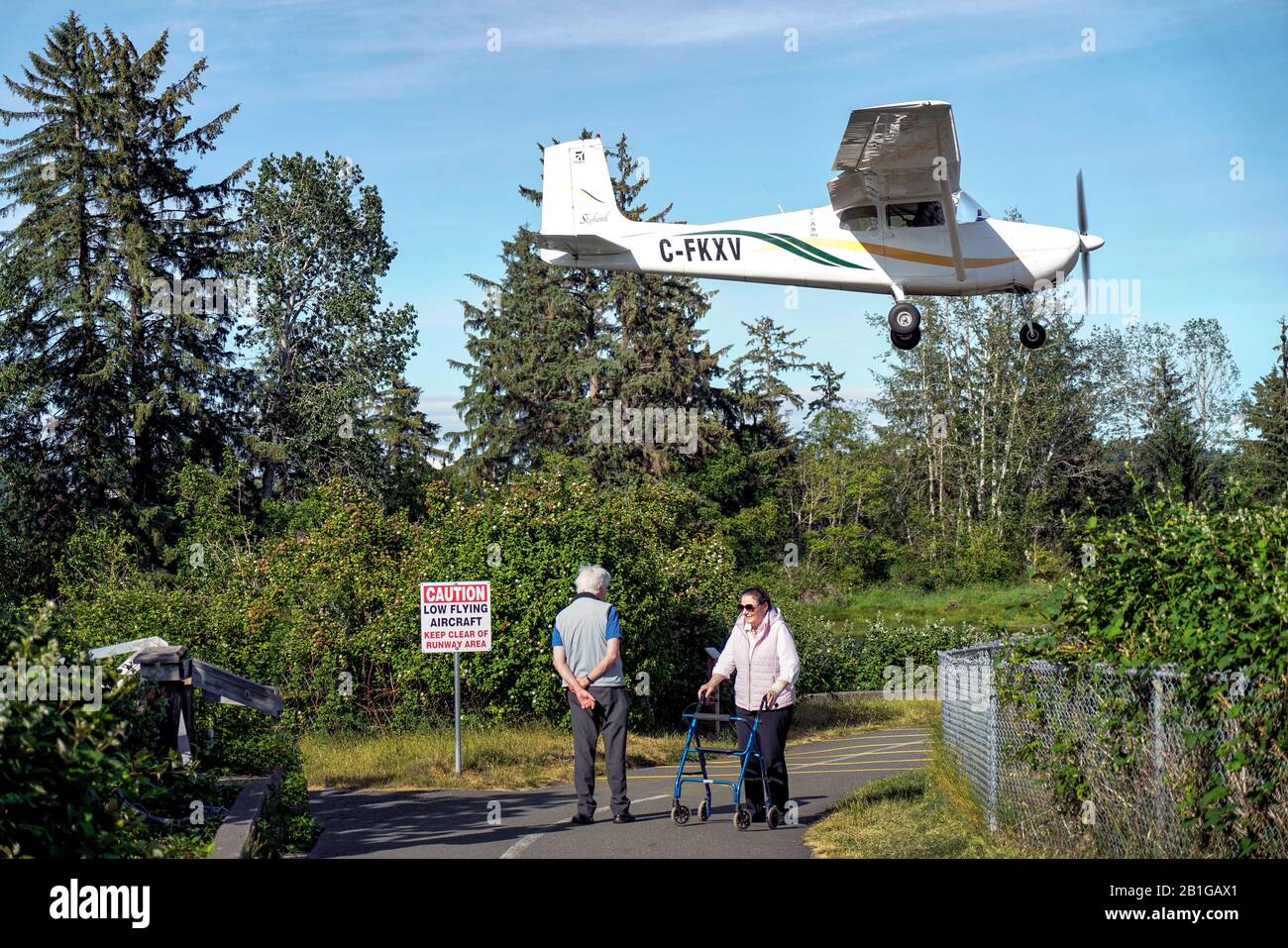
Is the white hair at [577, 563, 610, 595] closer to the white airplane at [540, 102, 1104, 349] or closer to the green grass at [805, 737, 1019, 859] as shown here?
the green grass at [805, 737, 1019, 859]

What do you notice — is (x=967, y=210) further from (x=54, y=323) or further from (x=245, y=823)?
(x=54, y=323)

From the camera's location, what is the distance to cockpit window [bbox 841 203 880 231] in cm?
2214

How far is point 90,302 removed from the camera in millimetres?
47406

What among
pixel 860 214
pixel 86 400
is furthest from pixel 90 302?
pixel 860 214

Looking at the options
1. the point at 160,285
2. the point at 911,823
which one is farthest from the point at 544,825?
the point at 160,285

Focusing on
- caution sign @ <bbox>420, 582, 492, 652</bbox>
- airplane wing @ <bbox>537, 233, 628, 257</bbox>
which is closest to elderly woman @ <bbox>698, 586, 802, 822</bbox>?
caution sign @ <bbox>420, 582, 492, 652</bbox>

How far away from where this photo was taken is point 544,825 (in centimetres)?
1196

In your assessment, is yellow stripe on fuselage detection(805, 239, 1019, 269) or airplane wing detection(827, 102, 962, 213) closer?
airplane wing detection(827, 102, 962, 213)

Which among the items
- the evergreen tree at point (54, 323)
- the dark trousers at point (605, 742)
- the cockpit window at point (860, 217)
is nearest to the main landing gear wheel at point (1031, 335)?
the cockpit window at point (860, 217)

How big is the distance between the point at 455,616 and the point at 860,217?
30.3 feet

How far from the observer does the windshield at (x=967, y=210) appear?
2180 centimetres

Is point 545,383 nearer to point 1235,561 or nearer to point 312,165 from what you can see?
point 312,165

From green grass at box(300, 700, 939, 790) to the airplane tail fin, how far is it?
8.04 metres

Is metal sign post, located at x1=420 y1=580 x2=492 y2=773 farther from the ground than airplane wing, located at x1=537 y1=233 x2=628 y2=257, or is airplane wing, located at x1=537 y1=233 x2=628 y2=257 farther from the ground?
airplane wing, located at x1=537 y1=233 x2=628 y2=257
